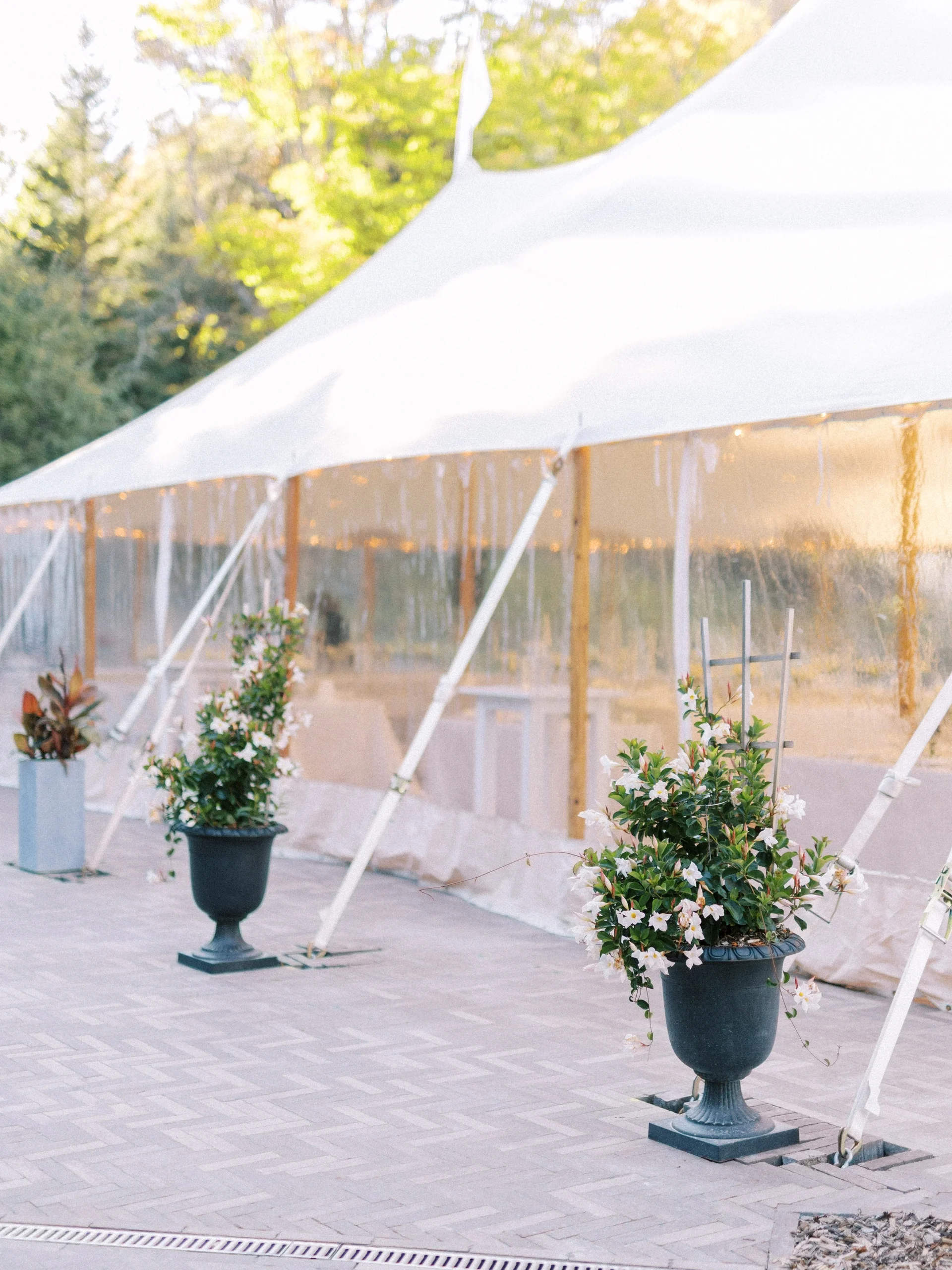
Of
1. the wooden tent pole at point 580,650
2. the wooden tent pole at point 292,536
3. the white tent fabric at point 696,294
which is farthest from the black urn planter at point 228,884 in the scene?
the wooden tent pole at point 292,536

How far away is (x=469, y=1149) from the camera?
4.36 meters

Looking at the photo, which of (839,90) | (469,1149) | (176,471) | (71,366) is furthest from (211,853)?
(71,366)

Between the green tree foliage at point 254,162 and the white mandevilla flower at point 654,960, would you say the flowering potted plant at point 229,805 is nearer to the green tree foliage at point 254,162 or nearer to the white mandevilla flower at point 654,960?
the white mandevilla flower at point 654,960

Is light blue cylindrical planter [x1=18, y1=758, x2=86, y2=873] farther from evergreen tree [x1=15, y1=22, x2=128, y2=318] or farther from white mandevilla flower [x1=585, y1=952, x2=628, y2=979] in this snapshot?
evergreen tree [x1=15, y1=22, x2=128, y2=318]

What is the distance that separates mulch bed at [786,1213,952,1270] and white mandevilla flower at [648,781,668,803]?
1.11 metres

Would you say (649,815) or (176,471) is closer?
(649,815)

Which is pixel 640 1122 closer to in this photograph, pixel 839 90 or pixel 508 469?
pixel 508 469

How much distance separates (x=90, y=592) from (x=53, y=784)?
3467mm

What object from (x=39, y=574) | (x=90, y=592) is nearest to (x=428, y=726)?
(x=39, y=574)

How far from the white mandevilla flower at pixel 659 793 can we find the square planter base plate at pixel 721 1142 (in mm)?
972

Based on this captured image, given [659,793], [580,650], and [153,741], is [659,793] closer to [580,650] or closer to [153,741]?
[580,650]

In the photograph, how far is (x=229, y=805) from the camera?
6.49 metres

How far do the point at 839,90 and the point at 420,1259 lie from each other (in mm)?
6177

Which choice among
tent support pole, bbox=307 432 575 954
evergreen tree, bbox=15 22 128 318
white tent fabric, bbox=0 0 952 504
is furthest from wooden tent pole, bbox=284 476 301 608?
evergreen tree, bbox=15 22 128 318
